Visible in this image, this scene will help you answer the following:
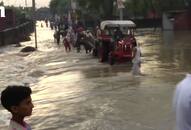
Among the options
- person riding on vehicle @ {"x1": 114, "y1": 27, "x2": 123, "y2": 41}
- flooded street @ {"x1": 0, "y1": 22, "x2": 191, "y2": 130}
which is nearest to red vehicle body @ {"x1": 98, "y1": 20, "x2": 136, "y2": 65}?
person riding on vehicle @ {"x1": 114, "y1": 27, "x2": 123, "y2": 41}

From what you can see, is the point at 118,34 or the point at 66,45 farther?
the point at 66,45

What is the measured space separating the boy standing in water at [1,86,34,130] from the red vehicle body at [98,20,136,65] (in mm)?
15699

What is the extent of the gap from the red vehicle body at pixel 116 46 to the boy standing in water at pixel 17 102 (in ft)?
51.5

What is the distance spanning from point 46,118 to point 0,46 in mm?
32898

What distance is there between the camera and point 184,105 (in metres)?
3.74

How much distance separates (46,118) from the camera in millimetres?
10852

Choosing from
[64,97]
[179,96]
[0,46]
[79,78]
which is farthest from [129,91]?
[0,46]

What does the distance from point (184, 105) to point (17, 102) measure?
3.88 ft

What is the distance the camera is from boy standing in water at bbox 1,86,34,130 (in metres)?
3.90

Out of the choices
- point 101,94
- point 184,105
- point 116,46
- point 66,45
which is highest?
point 184,105

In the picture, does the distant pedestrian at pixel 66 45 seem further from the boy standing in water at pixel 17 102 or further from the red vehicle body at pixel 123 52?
the boy standing in water at pixel 17 102

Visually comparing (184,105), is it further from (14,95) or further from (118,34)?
(118,34)

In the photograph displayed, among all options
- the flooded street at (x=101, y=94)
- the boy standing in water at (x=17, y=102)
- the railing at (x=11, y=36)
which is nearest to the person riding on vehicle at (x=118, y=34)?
the flooded street at (x=101, y=94)

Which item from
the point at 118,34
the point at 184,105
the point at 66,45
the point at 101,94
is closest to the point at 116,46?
the point at 118,34
